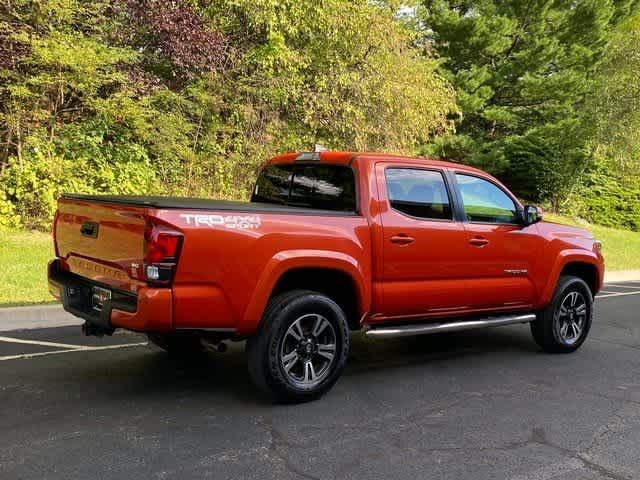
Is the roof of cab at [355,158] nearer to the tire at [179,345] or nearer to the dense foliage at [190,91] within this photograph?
the tire at [179,345]

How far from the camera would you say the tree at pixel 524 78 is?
24.0 metres

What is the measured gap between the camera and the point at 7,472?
3328mm

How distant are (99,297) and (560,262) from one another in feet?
14.8

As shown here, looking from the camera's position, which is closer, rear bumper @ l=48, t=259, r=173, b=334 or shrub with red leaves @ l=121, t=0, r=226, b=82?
rear bumper @ l=48, t=259, r=173, b=334

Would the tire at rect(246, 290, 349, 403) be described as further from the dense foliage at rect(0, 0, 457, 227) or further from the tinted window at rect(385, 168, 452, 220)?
the dense foliage at rect(0, 0, 457, 227)

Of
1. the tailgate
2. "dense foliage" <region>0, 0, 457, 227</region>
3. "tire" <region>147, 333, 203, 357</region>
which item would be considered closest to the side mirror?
"tire" <region>147, 333, 203, 357</region>

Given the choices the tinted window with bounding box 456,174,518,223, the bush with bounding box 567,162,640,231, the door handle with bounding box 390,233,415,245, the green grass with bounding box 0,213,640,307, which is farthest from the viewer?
the bush with bounding box 567,162,640,231

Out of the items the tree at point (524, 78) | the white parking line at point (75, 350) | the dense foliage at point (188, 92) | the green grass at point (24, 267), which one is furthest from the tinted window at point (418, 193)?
the tree at point (524, 78)

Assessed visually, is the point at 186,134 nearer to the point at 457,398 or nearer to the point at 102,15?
the point at 102,15

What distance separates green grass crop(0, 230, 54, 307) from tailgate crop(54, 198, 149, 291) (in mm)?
2947

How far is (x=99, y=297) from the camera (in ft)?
14.3

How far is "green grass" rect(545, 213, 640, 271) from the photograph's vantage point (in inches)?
659

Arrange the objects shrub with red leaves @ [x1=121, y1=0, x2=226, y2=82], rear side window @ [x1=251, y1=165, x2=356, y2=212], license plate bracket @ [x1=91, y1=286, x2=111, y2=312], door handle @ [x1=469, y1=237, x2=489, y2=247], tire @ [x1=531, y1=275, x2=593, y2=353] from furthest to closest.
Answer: shrub with red leaves @ [x1=121, y1=0, x2=226, y2=82] → tire @ [x1=531, y1=275, x2=593, y2=353] → door handle @ [x1=469, y1=237, x2=489, y2=247] → rear side window @ [x1=251, y1=165, x2=356, y2=212] → license plate bracket @ [x1=91, y1=286, x2=111, y2=312]

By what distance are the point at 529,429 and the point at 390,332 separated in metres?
1.30
